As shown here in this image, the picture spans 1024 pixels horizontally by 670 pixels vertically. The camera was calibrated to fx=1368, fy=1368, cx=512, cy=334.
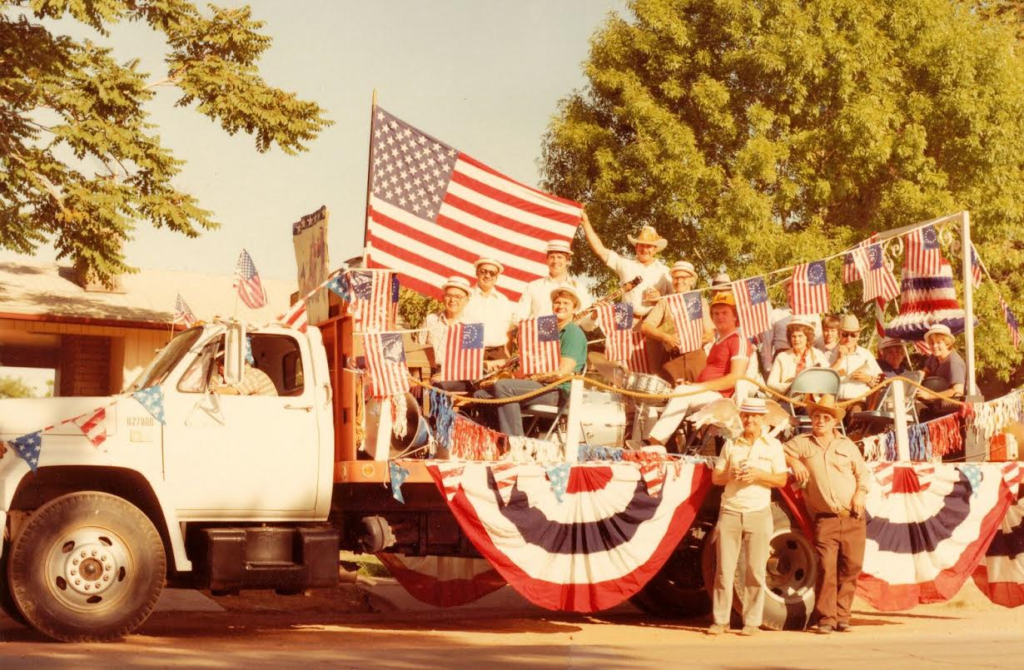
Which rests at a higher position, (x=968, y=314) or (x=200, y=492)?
(x=968, y=314)

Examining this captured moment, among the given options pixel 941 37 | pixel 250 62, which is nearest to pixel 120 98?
pixel 250 62

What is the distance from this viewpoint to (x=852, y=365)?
12547 mm

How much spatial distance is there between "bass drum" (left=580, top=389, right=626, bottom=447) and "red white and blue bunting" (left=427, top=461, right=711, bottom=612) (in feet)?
2.57

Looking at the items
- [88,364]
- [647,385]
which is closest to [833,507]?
[647,385]

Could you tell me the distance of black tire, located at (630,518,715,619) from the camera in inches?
463

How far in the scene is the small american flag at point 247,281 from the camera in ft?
32.2

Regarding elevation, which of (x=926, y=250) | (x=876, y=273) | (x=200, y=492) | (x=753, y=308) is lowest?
(x=200, y=492)

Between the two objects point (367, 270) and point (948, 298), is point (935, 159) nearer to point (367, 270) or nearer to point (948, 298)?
point (948, 298)

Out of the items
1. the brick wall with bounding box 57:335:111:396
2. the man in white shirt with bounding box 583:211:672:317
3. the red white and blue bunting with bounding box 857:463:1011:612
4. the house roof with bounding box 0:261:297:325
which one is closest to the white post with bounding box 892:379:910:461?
the red white and blue bunting with bounding box 857:463:1011:612

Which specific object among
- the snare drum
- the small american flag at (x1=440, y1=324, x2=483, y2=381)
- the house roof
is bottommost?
the snare drum

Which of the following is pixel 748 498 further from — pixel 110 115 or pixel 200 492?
pixel 110 115

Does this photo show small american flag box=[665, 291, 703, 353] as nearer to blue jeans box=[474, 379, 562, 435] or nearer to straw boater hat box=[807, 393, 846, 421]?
straw boater hat box=[807, 393, 846, 421]

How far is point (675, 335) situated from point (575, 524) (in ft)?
6.59

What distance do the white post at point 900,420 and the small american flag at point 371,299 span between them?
4.30 metres
